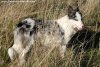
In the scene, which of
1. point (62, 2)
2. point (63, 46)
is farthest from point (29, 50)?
point (62, 2)

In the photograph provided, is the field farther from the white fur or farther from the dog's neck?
the dog's neck

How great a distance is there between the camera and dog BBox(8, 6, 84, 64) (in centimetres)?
551

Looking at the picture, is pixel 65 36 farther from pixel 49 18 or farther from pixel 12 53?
pixel 12 53

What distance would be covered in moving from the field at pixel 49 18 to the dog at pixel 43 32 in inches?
7.3

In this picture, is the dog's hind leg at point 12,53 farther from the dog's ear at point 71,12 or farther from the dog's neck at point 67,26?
the dog's ear at point 71,12

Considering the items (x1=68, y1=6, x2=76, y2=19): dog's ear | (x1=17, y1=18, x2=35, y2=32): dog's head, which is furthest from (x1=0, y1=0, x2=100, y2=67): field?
(x1=68, y1=6, x2=76, y2=19): dog's ear

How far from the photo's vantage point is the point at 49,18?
21.5 feet

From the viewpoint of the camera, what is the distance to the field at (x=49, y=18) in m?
4.79

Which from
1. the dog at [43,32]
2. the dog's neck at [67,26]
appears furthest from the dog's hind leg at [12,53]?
the dog's neck at [67,26]

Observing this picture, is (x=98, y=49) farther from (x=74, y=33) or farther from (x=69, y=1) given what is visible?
(x=69, y=1)

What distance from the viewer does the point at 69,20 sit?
6.01 m

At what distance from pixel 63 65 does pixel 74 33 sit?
1.55 m

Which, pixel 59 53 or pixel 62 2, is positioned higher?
pixel 62 2

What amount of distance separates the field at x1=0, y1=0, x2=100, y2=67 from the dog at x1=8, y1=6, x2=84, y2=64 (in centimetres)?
18
